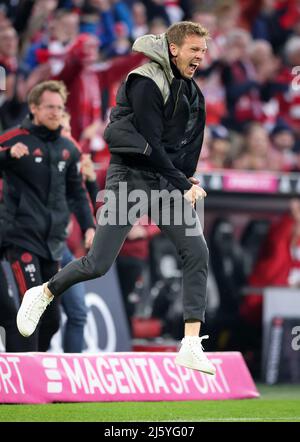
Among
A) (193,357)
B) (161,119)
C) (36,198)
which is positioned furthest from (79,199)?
(193,357)

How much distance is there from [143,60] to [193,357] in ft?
20.9

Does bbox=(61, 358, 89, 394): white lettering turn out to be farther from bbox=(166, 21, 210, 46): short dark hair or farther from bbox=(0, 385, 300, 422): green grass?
bbox=(166, 21, 210, 46): short dark hair

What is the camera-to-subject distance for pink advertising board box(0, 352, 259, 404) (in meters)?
8.16

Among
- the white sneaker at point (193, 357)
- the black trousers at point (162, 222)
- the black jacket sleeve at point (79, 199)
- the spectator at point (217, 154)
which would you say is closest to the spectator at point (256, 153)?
the spectator at point (217, 154)

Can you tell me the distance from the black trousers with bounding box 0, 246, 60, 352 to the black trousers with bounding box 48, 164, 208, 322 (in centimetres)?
126

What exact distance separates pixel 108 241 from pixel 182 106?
3.25 feet

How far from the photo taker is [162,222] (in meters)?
7.47

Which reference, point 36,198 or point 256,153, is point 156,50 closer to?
point 36,198

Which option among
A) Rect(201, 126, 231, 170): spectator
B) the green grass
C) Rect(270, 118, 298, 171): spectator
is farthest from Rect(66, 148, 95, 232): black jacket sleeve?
Rect(270, 118, 298, 171): spectator

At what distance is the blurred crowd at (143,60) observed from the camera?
12.2 meters

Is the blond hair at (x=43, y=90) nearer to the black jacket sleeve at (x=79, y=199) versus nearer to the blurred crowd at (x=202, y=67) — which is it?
the black jacket sleeve at (x=79, y=199)
